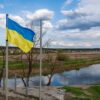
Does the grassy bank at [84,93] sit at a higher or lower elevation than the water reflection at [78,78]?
higher

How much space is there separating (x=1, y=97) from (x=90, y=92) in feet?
44.8

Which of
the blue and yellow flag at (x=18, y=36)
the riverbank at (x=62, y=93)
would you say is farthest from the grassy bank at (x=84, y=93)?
the blue and yellow flag at (x=18, y=36)

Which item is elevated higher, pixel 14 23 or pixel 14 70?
pixel 14 23

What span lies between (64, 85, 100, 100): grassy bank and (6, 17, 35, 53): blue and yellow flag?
43.1ft

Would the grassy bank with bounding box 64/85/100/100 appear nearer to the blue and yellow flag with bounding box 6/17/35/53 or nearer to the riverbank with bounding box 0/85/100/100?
the riverbank with bounding box 0/85/100/100

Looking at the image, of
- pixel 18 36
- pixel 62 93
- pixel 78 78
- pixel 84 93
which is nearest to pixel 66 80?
pixel 78 78

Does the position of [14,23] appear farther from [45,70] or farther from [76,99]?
[45,70]

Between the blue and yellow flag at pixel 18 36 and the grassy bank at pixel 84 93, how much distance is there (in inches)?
517

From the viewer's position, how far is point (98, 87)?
34531 mm

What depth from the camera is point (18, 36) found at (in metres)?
14.2

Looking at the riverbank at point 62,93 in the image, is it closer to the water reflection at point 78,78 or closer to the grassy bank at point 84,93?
the grassy bank at point 84,93

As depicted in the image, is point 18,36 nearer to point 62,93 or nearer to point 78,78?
point 62,93

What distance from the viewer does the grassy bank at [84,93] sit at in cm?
2864

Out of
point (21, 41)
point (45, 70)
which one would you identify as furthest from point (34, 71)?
point (21, 41)
